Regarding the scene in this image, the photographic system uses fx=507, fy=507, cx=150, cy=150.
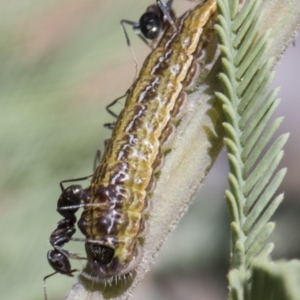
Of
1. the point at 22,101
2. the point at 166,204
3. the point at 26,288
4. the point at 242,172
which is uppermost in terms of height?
the point at 242,172

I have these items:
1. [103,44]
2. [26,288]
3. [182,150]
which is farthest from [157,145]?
[103,44]

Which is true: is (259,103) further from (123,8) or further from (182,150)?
(123,8)

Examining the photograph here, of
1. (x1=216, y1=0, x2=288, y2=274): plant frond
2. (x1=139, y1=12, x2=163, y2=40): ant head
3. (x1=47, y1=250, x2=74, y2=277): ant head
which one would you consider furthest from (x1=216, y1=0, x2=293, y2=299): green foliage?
(x1=139, y1=12, x2=163, y2=40): ant head

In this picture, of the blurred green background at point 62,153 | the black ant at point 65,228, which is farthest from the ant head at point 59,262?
the blurred green background at point 62,153

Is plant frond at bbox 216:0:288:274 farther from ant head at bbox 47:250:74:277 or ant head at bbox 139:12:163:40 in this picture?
ant head at bbox 139:12:163:40

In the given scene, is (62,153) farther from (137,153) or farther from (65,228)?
(137,153)

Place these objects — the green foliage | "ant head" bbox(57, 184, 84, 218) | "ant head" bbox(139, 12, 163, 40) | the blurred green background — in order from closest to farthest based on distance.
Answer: the green foliage → "ant head" bbox(57, 184, 84, 218) → "ant head" bbox(139, 12, 163, 40) → the blurred green background

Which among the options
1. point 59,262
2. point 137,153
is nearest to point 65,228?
point 59,262
